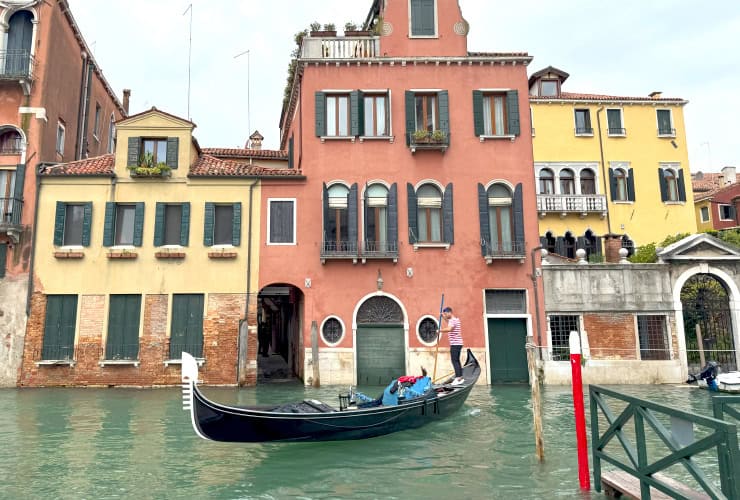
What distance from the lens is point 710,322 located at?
14242 mm

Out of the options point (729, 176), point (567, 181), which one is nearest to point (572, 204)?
point (567, 181)

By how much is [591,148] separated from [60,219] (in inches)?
731

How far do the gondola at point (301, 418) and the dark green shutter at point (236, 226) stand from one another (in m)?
6.52

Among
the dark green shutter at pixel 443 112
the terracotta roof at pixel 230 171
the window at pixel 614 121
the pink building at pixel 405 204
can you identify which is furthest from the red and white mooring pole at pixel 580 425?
the window at pixel 614 121

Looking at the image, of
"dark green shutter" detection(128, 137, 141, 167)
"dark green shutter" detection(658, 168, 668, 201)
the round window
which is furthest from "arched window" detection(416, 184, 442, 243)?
"dark green shutter" detection(658, 168, 668, 201)

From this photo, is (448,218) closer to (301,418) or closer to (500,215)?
(500,215)

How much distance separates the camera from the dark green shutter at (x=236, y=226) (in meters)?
13.8

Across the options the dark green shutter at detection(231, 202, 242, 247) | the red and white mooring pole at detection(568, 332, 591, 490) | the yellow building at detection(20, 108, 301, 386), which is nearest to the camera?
the red and white mooring pole at detection(568, 332, 591, 490)

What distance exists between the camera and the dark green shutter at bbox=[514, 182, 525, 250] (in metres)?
14.1

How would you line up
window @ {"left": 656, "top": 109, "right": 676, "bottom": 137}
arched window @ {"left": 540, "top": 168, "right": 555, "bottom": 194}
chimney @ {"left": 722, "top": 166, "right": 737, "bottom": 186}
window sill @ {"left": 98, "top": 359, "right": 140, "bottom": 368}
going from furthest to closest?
chimney @ {"left": 722, "top": 166, "right": 737, "bottom": 186} → window @ {"left": 656, "top": 109, "right": 676, "bottom": 137} → arched window @ {"left": 540, "top": 168, "right": 555, "bottom": 194} → window sill @ {"left": 98, "top": 359, "right": 140, "bottom": 368}

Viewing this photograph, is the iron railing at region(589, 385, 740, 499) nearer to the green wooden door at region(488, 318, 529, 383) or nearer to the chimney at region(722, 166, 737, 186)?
the green wooden door at region(488, 318, 529, 383)

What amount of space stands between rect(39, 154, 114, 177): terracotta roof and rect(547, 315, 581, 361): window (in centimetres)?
1185

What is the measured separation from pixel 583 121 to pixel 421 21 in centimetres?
1015

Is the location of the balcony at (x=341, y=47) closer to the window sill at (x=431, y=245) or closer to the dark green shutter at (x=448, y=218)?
the dark green shutter at (x=448, y=218)
